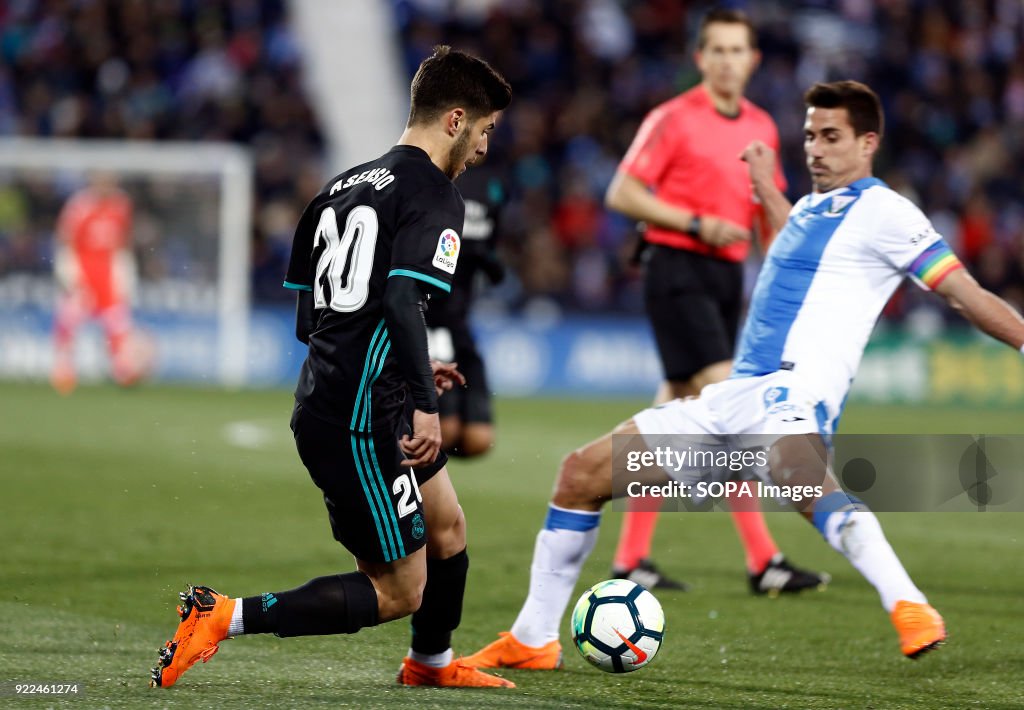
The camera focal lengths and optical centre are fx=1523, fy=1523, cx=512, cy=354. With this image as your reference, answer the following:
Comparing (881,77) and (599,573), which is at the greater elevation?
(881,77)

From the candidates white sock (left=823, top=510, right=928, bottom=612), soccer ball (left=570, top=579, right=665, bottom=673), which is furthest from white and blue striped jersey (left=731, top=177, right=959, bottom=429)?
soccer ball (left=570, top=579, right=665, bottom=673)

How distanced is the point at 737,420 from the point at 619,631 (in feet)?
2.44

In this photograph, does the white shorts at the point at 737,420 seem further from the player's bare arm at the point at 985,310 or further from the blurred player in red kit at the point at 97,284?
the blurred player in red kit at the point at 97,284

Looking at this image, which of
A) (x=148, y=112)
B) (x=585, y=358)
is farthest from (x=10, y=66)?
(x=585, y=358)

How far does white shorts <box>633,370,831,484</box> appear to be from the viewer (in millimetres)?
4652

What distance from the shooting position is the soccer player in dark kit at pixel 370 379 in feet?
13.5

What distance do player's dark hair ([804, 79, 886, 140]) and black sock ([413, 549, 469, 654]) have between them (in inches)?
73.8

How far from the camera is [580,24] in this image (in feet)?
67.6

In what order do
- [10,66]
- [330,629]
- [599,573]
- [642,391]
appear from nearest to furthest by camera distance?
[330,629], [599,573], [642,391], [10,66]

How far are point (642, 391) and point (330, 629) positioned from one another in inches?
498

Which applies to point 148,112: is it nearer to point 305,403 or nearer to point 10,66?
point 10,66

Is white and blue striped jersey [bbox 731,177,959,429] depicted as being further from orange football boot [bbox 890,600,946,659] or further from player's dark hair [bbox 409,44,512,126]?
player's dark hair [bbox 409,44,512,126]

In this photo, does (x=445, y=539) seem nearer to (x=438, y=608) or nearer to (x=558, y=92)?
(x=438, y=608)

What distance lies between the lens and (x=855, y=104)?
4.87m
